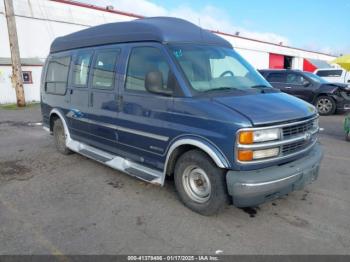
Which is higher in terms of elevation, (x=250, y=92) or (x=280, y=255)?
(x=250, y=92)

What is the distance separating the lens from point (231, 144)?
3.48 meters

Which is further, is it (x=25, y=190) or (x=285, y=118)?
(x=25, y=190)

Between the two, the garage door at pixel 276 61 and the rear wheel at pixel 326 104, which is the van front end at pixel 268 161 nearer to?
the rear wheel at pixel 326 104

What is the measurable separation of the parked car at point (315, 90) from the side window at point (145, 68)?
32.7 feet

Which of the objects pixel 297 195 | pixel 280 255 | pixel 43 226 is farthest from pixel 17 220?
pixel 297 195

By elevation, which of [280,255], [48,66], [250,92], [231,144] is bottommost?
[280,255]

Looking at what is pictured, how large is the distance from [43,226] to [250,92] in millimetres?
3014

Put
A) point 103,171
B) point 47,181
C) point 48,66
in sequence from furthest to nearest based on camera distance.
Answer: point 48,66, point 103,171, point 47,181

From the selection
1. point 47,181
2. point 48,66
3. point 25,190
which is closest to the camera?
point 25,190

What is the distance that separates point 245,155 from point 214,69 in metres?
1.46

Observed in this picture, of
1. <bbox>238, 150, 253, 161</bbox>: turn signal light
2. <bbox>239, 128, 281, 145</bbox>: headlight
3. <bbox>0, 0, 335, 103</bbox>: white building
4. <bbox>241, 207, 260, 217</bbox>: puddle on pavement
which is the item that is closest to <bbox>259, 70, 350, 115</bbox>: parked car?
<bbox>241, 207, 260, 217</bbox>: puddle on pavement

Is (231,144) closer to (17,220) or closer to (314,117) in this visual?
(314,117)

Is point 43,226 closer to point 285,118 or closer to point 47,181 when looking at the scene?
point 47,181

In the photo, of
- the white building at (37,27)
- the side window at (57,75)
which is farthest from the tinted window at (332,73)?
the side window at (57,75)
